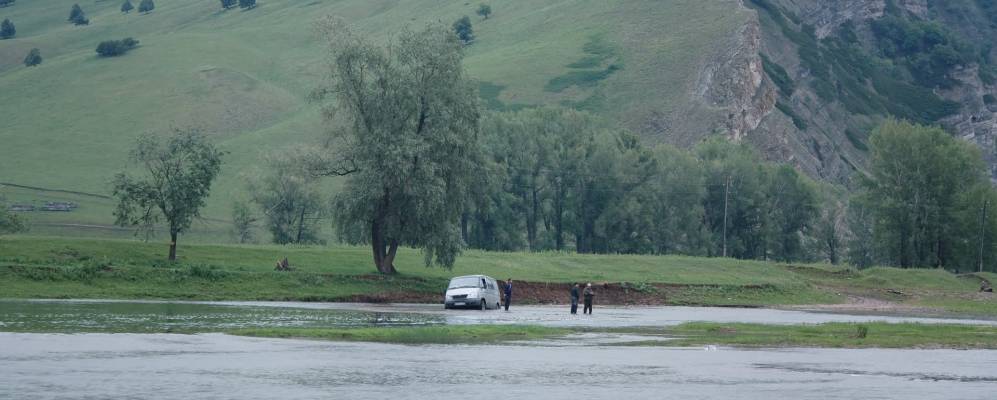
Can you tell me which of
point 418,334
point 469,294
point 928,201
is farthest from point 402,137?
point 928,201

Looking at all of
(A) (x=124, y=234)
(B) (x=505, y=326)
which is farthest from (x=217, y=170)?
(A) (x=124, y=234)

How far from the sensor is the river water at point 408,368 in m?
22.1

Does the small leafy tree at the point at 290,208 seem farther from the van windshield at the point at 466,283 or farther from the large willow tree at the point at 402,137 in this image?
the van windshield at the point at 466,283

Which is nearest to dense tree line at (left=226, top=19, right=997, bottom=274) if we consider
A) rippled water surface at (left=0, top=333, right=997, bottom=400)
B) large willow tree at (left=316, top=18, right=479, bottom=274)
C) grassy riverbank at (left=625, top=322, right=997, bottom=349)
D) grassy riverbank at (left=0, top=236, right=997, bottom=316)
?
grassy riverbank at (left=0, top=236, right=997, bottom=316)

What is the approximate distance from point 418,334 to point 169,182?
98.9ft

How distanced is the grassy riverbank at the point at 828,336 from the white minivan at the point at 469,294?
1180cm

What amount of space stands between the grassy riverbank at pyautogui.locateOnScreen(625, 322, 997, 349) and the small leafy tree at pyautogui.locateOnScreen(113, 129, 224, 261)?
29374mm

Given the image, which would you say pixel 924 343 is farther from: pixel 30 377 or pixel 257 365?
pixel 30 377

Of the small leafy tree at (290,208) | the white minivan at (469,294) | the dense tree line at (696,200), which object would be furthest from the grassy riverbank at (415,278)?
the small leafy tree at (290,208)

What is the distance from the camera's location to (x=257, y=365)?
2558cm

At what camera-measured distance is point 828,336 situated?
4019 centimetres

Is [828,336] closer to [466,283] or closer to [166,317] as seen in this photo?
[466,283]

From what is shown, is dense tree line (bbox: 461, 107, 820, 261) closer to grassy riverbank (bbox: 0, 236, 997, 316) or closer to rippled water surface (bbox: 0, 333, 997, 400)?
grassy riverbank (bbox: 0, 236, 997, 316)

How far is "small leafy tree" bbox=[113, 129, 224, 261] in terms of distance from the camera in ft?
197
